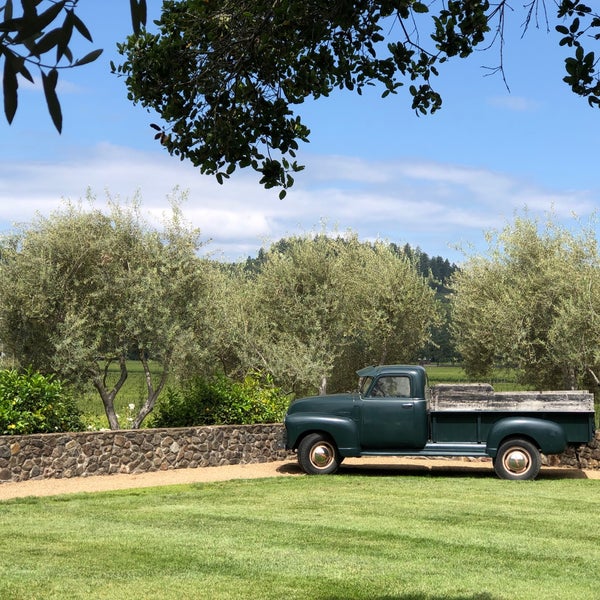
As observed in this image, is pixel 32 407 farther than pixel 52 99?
Yes

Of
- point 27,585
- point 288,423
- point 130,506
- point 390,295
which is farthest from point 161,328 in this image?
point 27,585

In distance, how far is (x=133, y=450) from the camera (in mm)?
17188

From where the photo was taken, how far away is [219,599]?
7719 mm

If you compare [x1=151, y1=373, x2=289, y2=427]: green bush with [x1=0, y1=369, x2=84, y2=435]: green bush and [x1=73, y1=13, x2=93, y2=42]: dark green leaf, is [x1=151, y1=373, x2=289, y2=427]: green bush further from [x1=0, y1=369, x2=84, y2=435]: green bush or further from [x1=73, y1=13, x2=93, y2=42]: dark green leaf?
[x1=73, y1=13, x2=93, y2=42]: dark green leaf

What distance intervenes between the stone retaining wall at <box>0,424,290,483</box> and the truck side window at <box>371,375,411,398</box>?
2378 mm

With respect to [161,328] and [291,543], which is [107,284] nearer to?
[161,328]

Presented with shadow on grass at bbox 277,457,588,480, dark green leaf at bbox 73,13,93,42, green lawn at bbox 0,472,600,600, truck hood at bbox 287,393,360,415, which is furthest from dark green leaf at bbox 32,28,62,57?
shadow on grass at bbox 277,457,588,480

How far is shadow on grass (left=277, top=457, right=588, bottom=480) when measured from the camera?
56.3 ft

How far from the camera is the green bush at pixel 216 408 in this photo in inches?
754

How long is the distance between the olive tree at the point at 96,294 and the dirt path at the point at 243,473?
478 centimetres

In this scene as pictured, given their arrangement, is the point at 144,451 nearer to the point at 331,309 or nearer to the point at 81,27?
the point at 331,309

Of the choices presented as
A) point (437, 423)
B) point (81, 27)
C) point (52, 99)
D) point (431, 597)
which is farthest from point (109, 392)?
point (52, 99)

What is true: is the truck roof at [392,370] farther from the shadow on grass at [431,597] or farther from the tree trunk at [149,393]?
the shadow on grass at [431,597]

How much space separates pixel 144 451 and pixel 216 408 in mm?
2376
